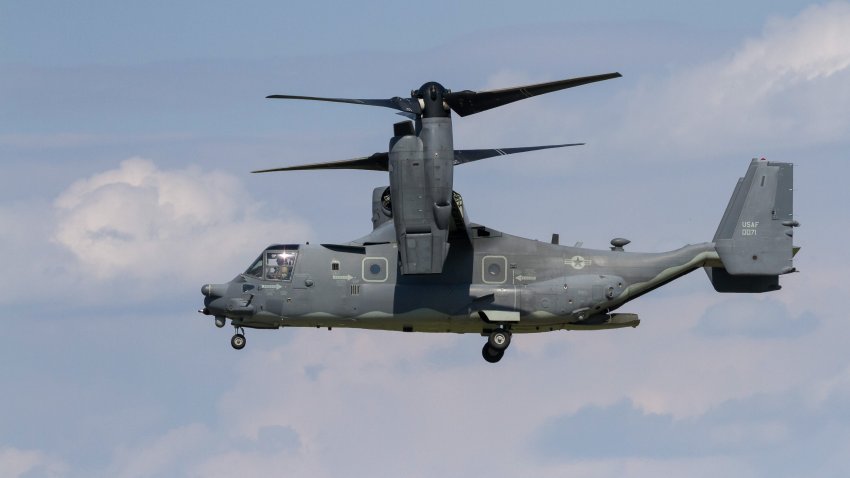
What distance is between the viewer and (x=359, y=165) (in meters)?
52.6

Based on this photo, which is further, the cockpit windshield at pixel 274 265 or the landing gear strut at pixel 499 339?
the cockpit windshield at pixel 274 265

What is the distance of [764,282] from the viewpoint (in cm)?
5378

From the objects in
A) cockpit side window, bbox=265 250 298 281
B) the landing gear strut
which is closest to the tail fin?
the landing gear strut

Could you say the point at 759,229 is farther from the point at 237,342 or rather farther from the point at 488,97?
the point at 237,342

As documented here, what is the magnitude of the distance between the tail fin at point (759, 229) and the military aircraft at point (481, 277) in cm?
3

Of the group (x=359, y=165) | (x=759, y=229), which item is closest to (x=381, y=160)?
(x=359, y=165)

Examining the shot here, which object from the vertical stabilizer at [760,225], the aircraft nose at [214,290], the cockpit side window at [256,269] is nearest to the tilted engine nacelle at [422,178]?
the cockpit side window at [256,269]

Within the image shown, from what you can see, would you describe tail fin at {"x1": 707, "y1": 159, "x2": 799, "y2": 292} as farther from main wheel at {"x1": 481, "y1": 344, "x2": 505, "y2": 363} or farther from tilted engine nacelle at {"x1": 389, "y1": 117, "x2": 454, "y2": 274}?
tilted engine nacelle at {"x1": 389, "y1": 117, "x2": 454, "y2": 274}

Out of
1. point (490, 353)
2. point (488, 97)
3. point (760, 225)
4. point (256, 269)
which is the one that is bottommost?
point (490, 353)

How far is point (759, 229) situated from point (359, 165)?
11.4 m

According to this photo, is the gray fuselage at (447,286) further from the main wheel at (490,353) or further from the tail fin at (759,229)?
the tail fin at (759,229)

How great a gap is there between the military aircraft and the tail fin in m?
0.03

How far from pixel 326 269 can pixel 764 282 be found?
12553mm

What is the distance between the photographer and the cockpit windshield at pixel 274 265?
52537mm
